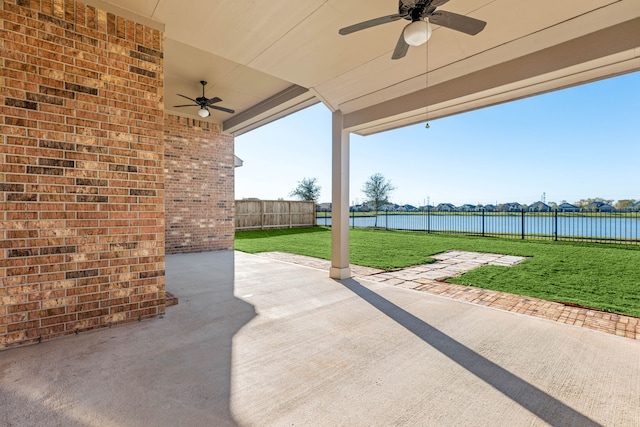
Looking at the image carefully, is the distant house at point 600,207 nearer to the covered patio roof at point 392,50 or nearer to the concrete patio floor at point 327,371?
the covered patio roof at point 392,50

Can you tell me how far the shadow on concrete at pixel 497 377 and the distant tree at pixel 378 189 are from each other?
75.5 feet

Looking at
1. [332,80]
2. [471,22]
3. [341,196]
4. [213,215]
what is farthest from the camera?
[213,215]

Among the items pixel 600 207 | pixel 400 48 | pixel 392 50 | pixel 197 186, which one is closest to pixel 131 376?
pixel 400 48

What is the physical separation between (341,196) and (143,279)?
3143 millimetres

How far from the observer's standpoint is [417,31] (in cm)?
229

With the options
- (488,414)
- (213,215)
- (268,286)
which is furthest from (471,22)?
(213,215)

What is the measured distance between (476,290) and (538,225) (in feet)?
28.7

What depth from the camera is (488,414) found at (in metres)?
1.72

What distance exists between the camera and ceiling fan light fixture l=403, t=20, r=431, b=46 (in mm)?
2277

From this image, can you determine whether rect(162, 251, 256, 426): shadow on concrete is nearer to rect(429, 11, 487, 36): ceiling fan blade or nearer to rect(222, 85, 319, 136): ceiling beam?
rect(429, 11, 487, 36): ceiling fan blade

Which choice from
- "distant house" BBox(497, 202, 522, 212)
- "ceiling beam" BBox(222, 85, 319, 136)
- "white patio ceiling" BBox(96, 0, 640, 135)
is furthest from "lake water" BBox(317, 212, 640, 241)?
"ceiling beam" BBox(222, 85, 319, 136)

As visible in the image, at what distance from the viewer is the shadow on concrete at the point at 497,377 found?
67.2 inches

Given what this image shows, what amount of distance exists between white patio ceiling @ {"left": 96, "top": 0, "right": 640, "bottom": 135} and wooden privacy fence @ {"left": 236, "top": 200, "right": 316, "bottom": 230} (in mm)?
9724

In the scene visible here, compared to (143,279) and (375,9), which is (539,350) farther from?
(143,279)
